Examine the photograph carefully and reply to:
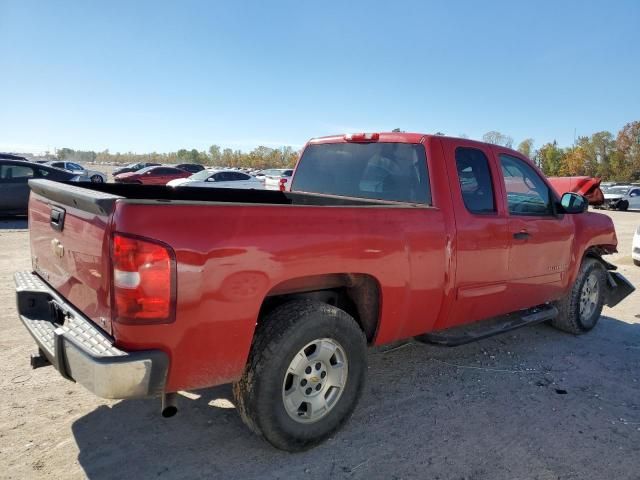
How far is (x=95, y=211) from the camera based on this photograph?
2.37m

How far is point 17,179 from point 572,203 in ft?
44.1

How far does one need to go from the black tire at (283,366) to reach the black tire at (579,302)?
3.26 metres

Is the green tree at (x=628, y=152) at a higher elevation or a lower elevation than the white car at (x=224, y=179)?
higher

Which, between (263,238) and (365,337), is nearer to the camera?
(263,238)

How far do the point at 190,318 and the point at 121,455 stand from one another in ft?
3.68

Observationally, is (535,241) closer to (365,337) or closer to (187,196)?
(365,337)

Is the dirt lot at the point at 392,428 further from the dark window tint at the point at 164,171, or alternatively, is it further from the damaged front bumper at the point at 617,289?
the dark window tint at the point at 164,171

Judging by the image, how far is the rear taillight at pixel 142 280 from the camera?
220 centimetres

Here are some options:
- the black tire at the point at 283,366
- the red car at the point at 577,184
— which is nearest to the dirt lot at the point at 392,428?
the black tire at the point at 283,366

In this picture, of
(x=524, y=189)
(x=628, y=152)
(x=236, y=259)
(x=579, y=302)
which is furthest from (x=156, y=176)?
(x=628, y=152)

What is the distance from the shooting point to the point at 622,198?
1176 inches

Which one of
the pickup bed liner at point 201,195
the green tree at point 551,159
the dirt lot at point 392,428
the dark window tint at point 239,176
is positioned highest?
the green tree at point 551,159

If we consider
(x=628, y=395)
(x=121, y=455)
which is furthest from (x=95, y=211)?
(x=628, y=395)

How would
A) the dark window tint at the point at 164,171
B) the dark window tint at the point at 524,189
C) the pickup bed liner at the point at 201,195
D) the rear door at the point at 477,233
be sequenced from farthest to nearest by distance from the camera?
the dark window tint at the point at 164,171 < the dark window tint at the point at 524,189 < the rear door at the point at 477,233 < the pickup bed liner at the point at 201,195
